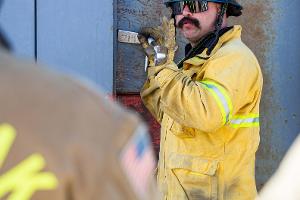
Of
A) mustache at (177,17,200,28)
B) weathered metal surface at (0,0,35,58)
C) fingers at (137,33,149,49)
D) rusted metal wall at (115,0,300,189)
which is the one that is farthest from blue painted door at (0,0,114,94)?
rusted metal wall at (115,0,300,189)

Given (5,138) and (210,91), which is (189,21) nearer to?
(210,91)

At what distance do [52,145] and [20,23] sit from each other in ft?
7.09

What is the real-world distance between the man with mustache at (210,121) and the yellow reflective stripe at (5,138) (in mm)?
1757

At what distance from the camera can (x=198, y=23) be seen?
2861 mm

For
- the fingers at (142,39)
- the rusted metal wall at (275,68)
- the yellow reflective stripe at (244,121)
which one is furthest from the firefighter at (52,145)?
the rusted metal wall at (275,68)

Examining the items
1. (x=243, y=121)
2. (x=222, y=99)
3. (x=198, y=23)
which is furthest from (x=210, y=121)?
(x=198, y=23)

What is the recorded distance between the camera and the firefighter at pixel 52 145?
69 centimetres

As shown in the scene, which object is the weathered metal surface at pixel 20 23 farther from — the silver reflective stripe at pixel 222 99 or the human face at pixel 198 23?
the silver reflective stripe at pixel 222 99

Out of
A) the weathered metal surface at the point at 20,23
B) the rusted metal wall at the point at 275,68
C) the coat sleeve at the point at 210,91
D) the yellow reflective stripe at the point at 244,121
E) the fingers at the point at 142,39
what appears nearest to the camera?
the coat sleeve at the point at 210,91

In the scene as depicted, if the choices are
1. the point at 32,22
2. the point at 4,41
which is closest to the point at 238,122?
the point at 32,22

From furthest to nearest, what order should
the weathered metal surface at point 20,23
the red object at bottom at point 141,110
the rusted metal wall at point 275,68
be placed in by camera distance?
the rusted metal wall at point 275,68
the red object at bottom at point 141,110
the weathered metal surface at point 20,23

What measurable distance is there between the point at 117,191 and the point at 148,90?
2.14 metres

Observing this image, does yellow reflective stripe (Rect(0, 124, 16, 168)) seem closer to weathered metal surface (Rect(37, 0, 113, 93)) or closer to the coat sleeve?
the coat sleeve

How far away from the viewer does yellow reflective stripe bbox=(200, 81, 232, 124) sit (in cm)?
245
